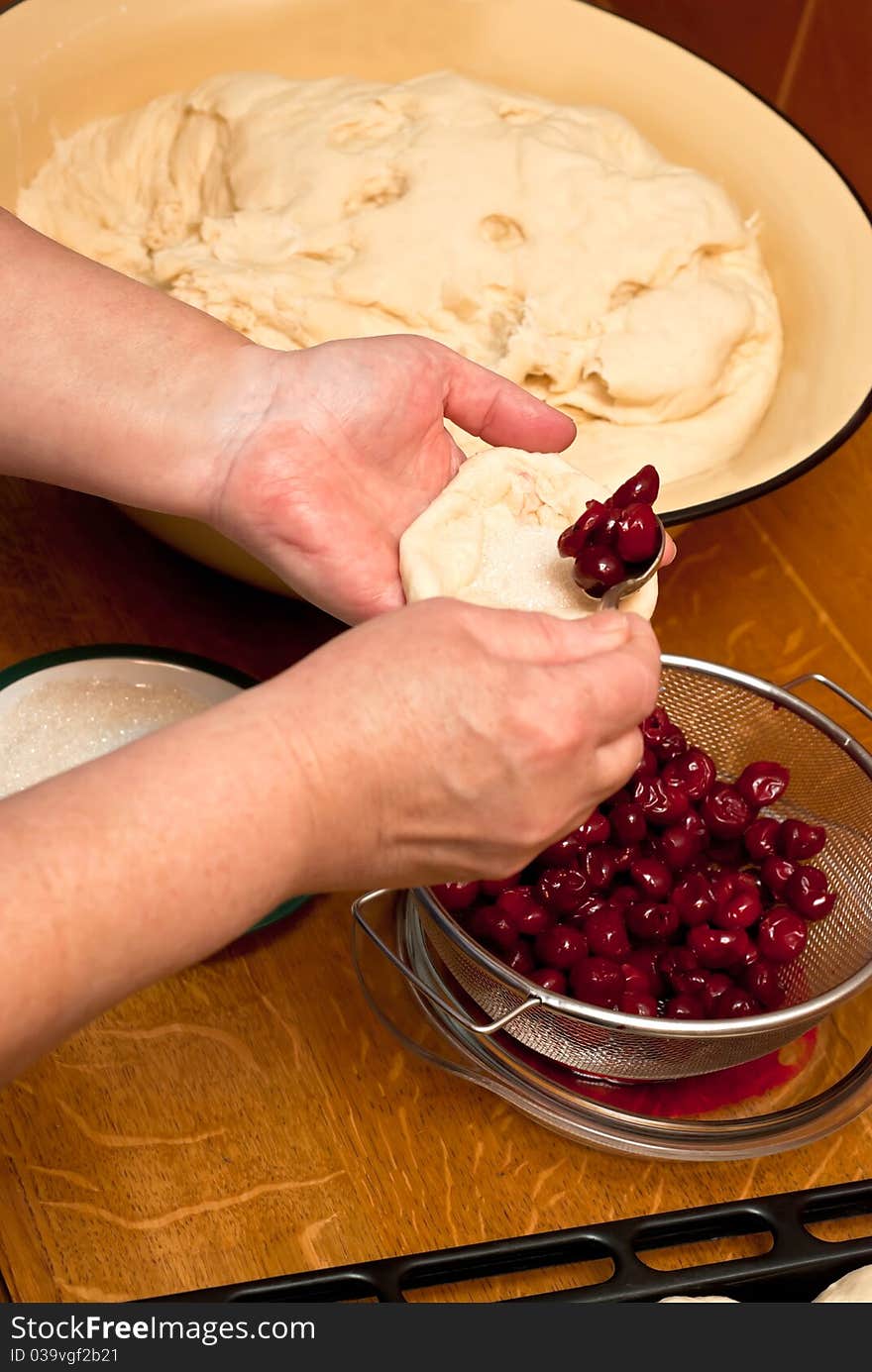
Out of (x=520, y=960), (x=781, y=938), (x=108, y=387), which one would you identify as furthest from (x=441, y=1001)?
(x=108, y=387)

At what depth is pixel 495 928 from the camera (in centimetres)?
106

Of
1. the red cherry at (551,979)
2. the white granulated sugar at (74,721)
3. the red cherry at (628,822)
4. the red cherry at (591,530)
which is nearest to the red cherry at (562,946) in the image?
the red cherry at (551,979)

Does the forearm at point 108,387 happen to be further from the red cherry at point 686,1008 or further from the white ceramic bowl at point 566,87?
the red cherry at point 686,1008

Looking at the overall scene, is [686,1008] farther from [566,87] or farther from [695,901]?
[566,87]

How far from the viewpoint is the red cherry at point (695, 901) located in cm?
107

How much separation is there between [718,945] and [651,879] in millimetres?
77

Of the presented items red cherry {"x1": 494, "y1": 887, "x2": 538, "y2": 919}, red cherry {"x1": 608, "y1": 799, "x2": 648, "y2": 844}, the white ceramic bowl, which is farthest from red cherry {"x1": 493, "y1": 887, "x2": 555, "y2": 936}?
the white ceramic bowl

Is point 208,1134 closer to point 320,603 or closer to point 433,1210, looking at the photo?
point 433,1210

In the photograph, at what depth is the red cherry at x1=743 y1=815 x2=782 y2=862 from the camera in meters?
1.14

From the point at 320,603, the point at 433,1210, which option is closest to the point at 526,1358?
the point at 433,1210

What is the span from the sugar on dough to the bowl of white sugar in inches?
14.7

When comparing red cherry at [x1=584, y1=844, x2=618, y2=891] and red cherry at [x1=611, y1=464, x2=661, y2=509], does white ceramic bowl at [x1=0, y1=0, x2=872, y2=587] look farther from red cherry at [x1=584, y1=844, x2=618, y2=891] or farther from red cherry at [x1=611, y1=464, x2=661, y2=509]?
red cherry at [x1=584, y1=844, x2=618, y2=891]

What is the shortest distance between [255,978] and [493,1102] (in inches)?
9.4

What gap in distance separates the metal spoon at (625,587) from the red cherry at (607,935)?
10.0 inches
